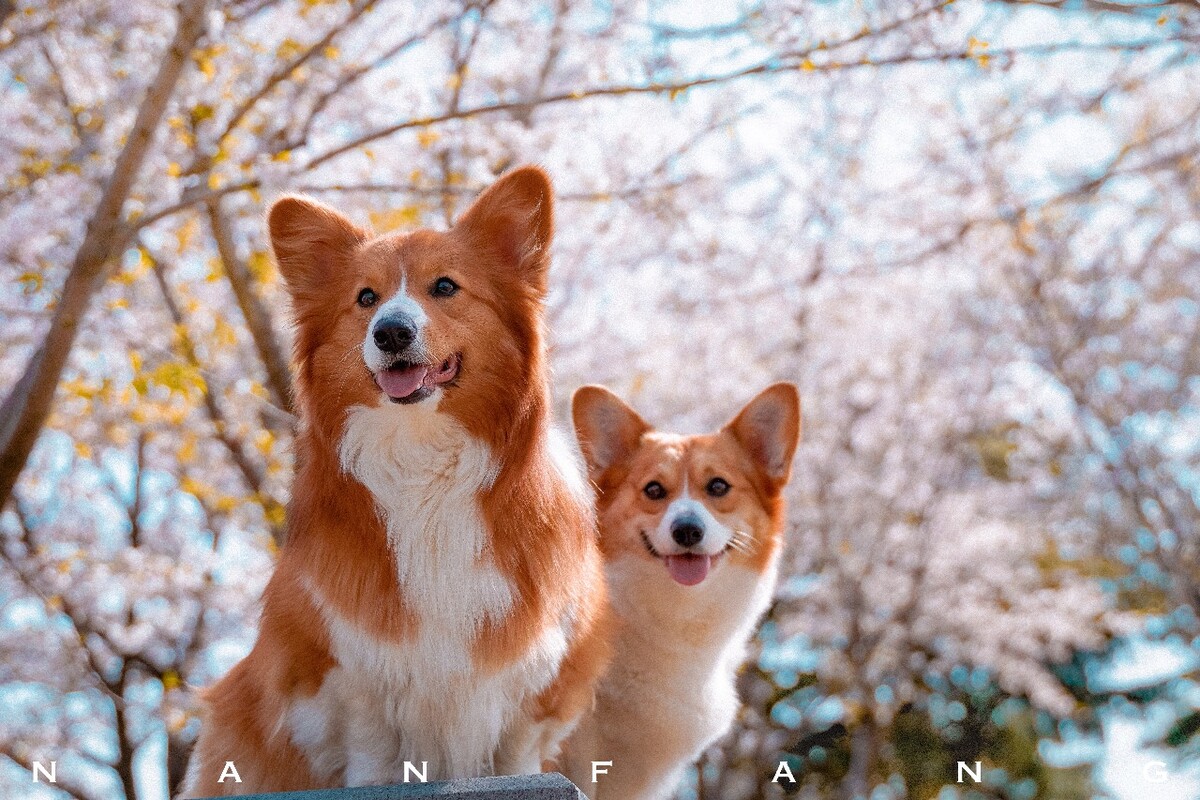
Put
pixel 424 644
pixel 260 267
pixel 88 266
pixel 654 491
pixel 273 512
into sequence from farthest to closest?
pixel 260 267 < pixel 273 512 < pixel 88 266 < pixel 654 491 < pixel 424 644

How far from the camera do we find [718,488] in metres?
3.88

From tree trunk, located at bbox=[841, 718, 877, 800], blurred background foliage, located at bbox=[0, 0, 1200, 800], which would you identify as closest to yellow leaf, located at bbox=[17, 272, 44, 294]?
blurred background foliage, located at bbox=[0, 0, 1200, 800]

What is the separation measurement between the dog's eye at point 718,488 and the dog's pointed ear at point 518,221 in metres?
1.04

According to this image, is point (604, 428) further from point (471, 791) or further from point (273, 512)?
point (273, 512)

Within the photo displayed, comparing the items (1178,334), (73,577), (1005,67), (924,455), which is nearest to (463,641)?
(1005,67)

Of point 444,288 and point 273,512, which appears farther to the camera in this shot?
point 273,512

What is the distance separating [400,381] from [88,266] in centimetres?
179

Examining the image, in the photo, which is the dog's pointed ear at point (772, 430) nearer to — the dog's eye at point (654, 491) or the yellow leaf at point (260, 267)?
the dog's eye at point (654, 491)

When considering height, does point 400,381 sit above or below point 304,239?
below

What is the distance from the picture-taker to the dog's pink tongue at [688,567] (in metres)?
3.70

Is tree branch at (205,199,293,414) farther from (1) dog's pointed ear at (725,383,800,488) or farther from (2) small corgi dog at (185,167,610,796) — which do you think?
(2) small corgi dog at (185,167,610,796)

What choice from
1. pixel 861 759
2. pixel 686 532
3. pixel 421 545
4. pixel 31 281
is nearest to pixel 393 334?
pixel 421 545

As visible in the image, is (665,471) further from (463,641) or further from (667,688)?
(463,641)

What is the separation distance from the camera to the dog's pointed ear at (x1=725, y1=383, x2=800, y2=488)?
4.02 meters
